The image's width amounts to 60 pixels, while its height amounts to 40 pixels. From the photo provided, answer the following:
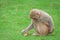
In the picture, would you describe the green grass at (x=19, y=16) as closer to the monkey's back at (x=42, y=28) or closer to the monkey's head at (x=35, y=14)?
the monkey's back at (x=42, y=28)

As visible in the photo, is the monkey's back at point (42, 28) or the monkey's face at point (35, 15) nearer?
the monkey's face at point (35, 15)

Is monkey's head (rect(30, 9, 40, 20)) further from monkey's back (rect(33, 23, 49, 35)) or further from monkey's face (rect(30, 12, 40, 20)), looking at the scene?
monkey's back (rect(33, 23, 49, 35))

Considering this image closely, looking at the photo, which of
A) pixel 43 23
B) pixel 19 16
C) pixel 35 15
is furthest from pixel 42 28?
pixel 19 16

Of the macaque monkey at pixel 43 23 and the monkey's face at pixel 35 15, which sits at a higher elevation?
the monkey's face at pixel 35 15

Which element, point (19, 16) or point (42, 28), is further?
point (19, 16)

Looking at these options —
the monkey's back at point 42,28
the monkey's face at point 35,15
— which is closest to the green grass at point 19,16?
the monkey's back at point 42,28

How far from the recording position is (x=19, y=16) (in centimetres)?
1399

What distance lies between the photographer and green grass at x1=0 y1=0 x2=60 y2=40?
10.9m

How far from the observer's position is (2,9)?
1555cm

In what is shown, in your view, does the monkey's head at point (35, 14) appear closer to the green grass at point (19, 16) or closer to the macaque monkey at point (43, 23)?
the macaque monkey at point (43, 23)

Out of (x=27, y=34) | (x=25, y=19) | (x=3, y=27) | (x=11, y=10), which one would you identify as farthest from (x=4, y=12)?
(x=27, y=34)

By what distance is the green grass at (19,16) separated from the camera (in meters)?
10.9

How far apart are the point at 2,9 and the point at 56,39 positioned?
555 cm

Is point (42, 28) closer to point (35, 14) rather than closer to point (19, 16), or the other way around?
point (35, 14)
